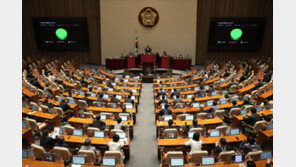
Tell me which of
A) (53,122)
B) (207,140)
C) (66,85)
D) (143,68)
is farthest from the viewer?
(143,68)

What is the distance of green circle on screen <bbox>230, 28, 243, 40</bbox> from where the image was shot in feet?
69.3

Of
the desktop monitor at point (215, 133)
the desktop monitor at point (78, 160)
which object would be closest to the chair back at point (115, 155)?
the desktop monitor at point (78, 160)

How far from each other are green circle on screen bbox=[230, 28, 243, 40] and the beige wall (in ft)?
11.3

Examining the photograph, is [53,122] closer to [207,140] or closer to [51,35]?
[207,140]

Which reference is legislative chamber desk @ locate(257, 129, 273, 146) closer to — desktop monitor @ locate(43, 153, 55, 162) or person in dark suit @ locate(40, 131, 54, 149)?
desktop monitor @ locate(43, 153, 55, 162)

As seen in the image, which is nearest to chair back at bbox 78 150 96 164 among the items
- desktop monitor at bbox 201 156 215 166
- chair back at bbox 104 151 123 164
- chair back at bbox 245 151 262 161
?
chair back at bbox 104 151 123 164

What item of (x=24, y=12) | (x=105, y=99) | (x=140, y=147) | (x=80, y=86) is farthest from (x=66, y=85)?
(x=24, y=12)

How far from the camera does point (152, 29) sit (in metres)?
21.6

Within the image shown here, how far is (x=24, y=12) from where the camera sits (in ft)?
71.1

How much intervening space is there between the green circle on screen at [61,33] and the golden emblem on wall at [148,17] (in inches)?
281

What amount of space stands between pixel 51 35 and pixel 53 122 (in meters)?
15.6

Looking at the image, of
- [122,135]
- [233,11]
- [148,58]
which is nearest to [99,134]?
[122,135]

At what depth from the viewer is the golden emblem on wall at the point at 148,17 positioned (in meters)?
21.0

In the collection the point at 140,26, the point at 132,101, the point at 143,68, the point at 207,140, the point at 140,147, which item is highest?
the point at 140,26
